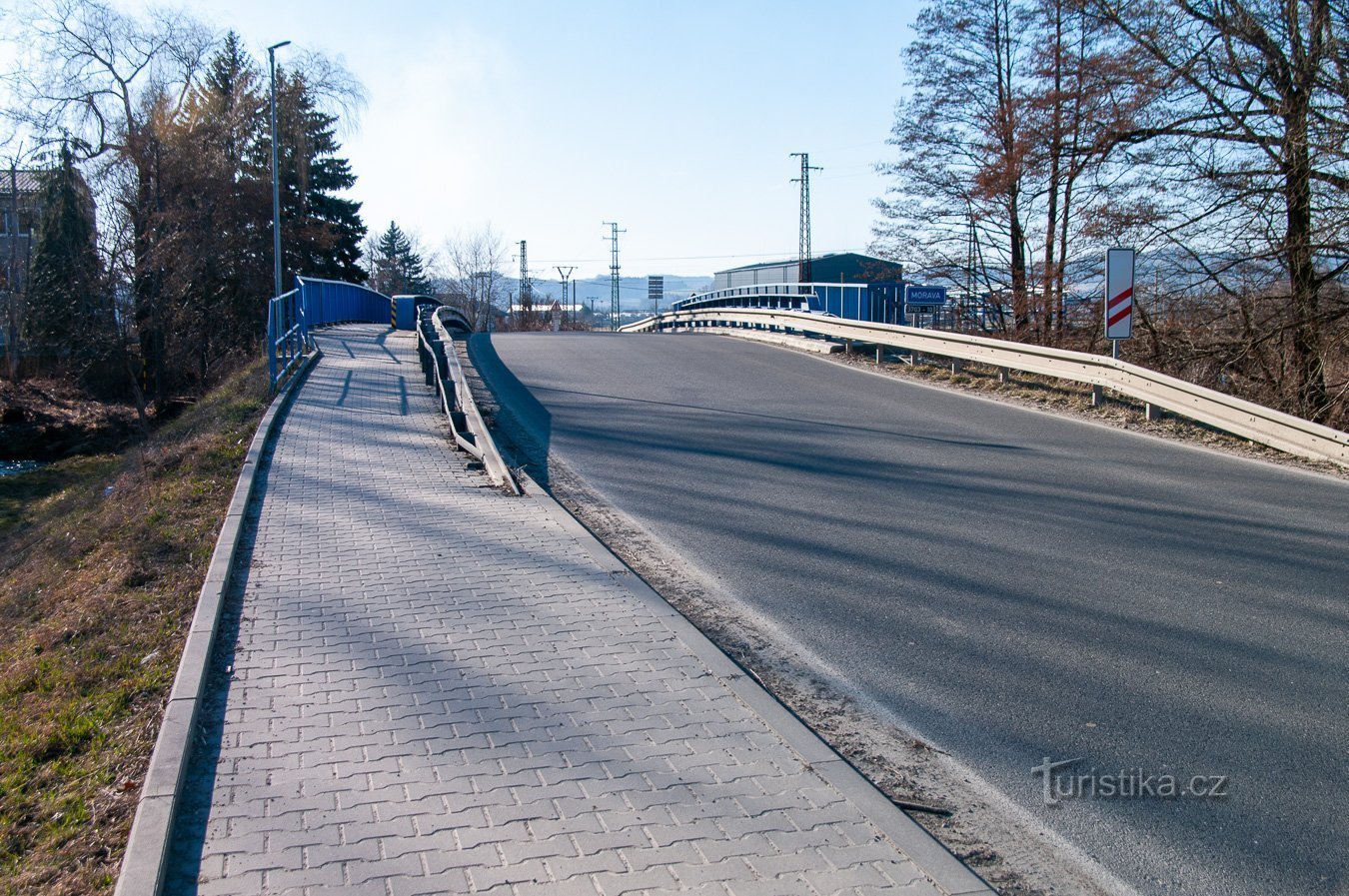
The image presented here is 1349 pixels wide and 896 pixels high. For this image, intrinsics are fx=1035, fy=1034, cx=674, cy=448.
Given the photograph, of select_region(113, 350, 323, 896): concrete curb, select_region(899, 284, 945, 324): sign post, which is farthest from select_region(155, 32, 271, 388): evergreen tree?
select_region(113, 350, 323, 896): concrete curb

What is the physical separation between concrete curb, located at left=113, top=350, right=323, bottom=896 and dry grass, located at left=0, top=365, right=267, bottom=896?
0.54ft

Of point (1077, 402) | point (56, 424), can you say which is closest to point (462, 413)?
point (1077, 402)

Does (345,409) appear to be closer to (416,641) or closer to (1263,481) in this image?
(416,641)

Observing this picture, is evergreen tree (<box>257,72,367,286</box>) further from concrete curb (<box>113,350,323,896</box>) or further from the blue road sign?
concrete curb (<box>113,350,323,896</box>)

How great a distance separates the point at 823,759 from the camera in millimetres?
4281

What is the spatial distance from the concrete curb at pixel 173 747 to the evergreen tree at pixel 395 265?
95.1m

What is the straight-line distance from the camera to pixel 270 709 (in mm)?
4809

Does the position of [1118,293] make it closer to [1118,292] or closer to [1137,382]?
[1118,292]

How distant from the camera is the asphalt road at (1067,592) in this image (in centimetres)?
408

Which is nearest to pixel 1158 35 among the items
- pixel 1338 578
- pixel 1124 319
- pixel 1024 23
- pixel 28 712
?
pixel 1124 319

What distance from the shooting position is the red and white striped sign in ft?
46.1

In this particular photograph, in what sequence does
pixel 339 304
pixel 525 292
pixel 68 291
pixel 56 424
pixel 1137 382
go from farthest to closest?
1. pixel 525 292
2. pixel 339 304
3. pixel 68 291
4. pixel 56 424
5. pixel 1137 382

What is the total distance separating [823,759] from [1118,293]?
1174 cm

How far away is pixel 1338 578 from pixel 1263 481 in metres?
3.23
